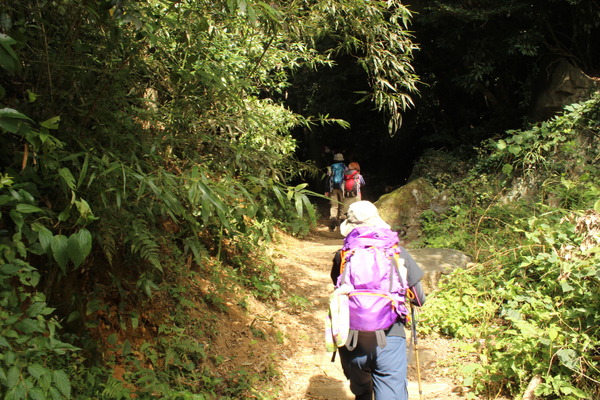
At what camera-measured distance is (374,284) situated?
3248 millimetres

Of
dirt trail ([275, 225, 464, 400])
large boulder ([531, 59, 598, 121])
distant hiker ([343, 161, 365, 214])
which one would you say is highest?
large boulder ([531, 59, 598, 121])

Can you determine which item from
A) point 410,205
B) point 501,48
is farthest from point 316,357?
point 501,48

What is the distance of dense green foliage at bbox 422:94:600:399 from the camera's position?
4023 mm

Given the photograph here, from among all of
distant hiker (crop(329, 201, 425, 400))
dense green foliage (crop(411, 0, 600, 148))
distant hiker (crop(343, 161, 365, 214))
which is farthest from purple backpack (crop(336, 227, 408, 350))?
dense green foliage (crop(411, 0, 600, 148))

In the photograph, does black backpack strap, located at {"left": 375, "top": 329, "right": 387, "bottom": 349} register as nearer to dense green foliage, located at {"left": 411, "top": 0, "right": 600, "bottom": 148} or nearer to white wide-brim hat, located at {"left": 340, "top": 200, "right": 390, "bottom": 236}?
white wide-brim hat, located at {"left": 340, "top": 200, "right": 390, "bottom": 236}

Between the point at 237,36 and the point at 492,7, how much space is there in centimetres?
633

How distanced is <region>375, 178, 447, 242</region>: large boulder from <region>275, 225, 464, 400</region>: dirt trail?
8.95 ft

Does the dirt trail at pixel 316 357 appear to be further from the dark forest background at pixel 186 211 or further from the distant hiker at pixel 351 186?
the distant hiker at pixel 351 186

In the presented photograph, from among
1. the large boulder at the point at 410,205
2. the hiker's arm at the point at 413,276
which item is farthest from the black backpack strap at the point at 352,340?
the large boulder at the point at 410,205

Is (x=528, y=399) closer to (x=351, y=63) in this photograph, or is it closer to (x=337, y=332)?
(x=337, y=332)

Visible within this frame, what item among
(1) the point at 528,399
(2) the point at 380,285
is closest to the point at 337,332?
(2) the point at 380,285

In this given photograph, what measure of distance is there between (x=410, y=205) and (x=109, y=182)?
28.7 ft

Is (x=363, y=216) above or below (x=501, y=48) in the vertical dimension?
below

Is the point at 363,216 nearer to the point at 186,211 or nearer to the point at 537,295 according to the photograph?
the point at 186,211
